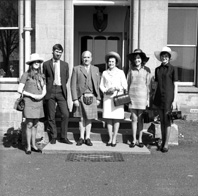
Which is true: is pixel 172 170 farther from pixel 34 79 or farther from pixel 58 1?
pixel 58 1

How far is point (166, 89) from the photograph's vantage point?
6.35m

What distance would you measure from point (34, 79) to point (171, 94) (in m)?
2.58

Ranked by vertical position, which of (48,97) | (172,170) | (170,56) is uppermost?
(170,56)

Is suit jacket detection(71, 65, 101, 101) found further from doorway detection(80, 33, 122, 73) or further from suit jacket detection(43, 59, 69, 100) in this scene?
doorway detection(80, 33, 122, 73)

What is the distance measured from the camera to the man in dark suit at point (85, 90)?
6.51 m

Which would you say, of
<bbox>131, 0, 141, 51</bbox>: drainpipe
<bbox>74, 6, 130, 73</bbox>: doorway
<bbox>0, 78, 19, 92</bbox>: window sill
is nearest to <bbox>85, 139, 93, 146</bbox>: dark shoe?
<bbox>131, 0, 141, 51</bbox>: drainpipe

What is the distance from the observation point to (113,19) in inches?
442

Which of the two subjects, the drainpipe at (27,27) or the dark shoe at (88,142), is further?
the drainpipe at (27,27)

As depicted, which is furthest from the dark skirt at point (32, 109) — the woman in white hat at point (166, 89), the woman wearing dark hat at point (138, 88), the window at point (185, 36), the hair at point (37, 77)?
the window at point (185, 36)

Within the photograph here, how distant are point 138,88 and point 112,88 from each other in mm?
499

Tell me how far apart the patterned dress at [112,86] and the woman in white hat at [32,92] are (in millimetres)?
1182

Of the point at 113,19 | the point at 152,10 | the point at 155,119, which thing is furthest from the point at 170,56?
the point at 113,19

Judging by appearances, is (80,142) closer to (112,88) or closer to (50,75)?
(112,88)

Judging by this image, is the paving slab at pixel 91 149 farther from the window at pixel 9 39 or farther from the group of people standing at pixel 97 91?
the window at pixel 9 39
